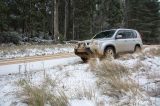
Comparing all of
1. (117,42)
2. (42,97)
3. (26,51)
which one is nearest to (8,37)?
(26,51)

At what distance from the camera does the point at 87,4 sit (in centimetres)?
4478

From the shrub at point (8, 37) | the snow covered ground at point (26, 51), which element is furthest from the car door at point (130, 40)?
the shrub at point (8, 37)

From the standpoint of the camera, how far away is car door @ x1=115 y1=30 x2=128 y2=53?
14.6m

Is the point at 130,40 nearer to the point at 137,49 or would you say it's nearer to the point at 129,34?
the point at 129,34

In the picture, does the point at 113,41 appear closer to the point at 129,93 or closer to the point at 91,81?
the point at 91,81

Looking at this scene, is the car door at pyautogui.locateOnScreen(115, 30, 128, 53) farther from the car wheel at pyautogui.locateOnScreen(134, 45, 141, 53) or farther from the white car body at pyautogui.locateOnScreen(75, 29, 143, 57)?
the car wheel at pyautogui.locateOnScreen(134, 45, 141, 53)

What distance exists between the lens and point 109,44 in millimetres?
14023

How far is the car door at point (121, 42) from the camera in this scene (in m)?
14.6

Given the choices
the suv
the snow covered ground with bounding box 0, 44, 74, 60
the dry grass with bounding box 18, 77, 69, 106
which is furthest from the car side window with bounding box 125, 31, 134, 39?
the dry grass with bounding box 18, 77, 69, 106

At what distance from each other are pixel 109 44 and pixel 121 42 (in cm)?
111

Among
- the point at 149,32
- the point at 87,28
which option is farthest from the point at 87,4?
the point at 149,32

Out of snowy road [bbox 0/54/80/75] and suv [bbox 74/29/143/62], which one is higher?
suv [bbox 74/29/143/62]

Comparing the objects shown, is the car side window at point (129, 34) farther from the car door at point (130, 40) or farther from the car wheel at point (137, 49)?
the car wheel at point (137, 49)

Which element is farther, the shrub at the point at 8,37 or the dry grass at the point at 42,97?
the shrub at the point at 8,37
